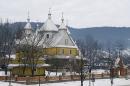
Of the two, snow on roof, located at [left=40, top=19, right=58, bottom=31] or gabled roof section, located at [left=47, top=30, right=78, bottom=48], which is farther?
snow on roof, located at [left=40, top=19, right=58, bottom=31]

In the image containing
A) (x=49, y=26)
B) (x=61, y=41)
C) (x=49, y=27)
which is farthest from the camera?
(x=49, y=26)

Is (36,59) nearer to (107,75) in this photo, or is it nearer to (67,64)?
(107,75)

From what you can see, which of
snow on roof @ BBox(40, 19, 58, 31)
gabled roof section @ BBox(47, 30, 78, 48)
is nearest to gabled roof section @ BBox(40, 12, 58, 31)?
snow on roof @ BBox(40, 19, 58, 31)

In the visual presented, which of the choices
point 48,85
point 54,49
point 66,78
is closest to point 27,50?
point 66,78

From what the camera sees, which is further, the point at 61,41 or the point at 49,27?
the point at 49,27

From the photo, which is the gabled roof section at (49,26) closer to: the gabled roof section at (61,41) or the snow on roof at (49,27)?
the snow on roof at (49,27)

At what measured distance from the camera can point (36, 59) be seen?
58.2 metres

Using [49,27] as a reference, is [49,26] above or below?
above

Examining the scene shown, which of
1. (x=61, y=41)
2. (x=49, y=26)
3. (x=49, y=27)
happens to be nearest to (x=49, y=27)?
(x=49, y=27)

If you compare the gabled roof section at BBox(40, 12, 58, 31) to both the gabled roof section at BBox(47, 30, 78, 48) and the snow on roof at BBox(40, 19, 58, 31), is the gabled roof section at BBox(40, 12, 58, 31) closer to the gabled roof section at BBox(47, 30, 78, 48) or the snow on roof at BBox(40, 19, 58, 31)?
the snow on roof at BBox(40, 19, 58, 31)

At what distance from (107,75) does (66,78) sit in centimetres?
1040

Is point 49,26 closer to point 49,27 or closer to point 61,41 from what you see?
point 49,27

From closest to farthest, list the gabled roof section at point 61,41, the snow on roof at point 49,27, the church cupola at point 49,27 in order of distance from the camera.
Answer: the gabled roof section at point 61,41 → the church cupola at point 49,27 → the snow on roof at point 49,27

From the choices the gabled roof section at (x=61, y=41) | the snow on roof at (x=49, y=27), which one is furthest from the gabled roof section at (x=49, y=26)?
the gabled roof section at (x=61, y=41)
